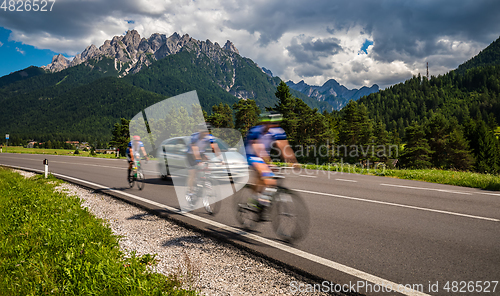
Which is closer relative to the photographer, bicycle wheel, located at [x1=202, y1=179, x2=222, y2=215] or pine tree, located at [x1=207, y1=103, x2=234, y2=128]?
bicycle wheel, located at [x1=202, y1=179, x2=222, y2=215]

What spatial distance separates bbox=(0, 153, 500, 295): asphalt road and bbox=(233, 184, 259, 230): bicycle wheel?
0.23 meters

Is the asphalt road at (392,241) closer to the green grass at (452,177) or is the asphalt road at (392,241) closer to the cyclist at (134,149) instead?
the cyclist at (134,149)

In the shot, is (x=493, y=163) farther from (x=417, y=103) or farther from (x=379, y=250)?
(x=417, y=103)

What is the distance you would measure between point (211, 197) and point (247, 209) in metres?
1.32

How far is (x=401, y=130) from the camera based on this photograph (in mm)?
131875

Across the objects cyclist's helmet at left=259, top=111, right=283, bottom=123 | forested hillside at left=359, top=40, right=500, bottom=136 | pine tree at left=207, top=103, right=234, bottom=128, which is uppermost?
forested hillside at left=359, top=40, right=500, bottom=136

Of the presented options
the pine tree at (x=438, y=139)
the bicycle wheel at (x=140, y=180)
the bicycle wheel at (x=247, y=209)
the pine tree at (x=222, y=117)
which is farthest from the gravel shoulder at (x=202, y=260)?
the pine tree at (x=438, y=139)

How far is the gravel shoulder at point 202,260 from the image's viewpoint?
9.70ft

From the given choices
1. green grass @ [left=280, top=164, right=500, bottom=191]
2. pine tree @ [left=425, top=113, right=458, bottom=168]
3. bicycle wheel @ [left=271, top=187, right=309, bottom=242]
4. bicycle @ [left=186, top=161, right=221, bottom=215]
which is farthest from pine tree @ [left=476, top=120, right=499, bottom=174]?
bicycle @ [left=186, top=161, right=221, bottom=215]

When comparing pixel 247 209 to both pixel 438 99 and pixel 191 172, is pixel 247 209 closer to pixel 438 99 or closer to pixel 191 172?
pixel 191 172

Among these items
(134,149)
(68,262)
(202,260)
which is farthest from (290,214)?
(134,149)

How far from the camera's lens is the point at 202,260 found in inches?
142

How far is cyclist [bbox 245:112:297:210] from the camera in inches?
177

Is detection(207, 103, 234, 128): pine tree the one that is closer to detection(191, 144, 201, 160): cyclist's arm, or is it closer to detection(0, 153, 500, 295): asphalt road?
detection(191, 144, 201, 160): cyclist's arm
